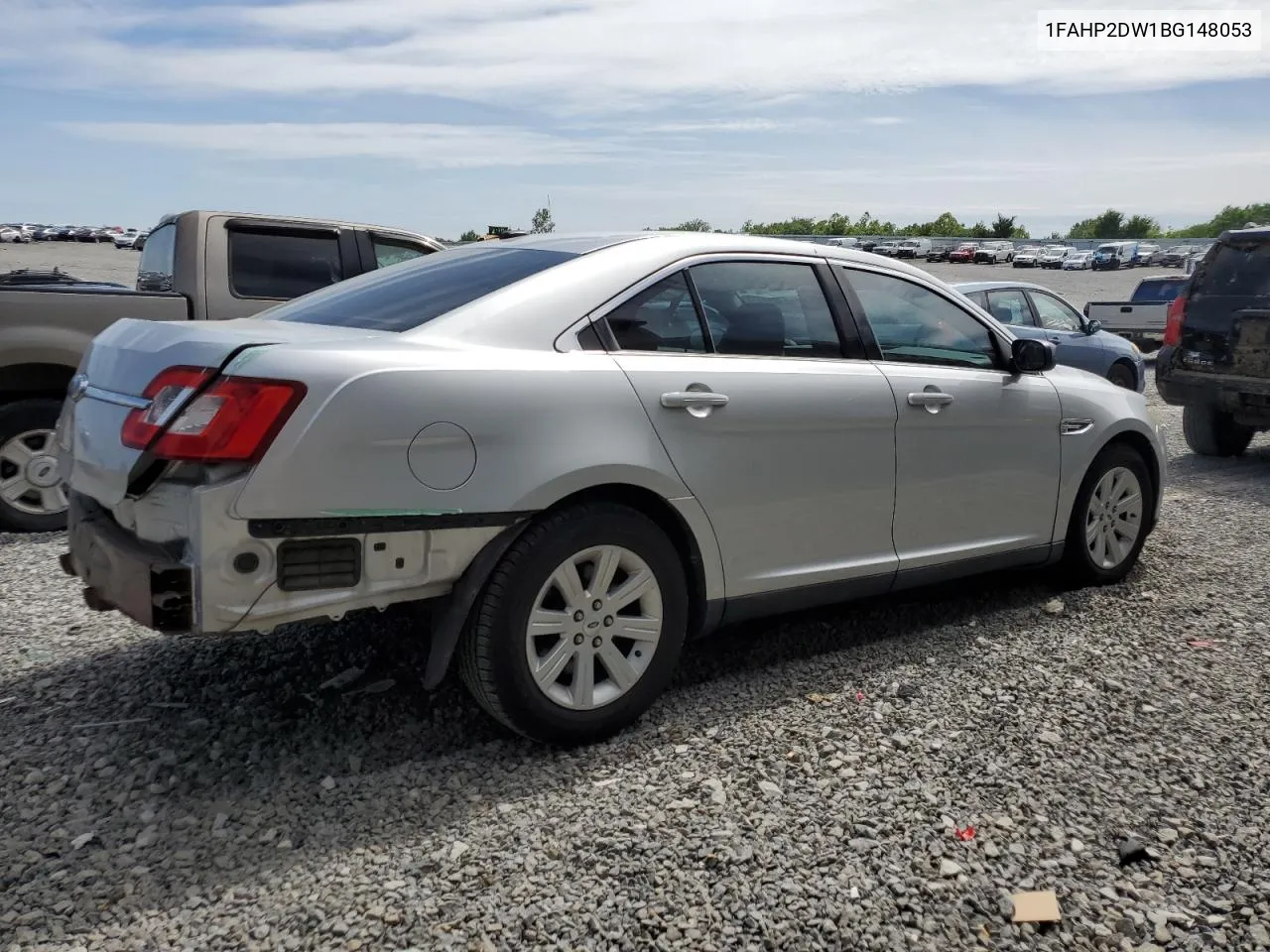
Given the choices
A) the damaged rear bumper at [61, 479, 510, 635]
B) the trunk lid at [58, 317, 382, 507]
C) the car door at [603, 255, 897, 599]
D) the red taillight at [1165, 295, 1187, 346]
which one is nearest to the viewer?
the damaged rear bumper at [61, 479, 510, 635]

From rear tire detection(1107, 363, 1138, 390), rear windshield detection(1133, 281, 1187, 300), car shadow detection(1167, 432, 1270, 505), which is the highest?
rear windshield detection(1133, 281, 1187, 300)

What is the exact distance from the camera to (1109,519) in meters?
5.54

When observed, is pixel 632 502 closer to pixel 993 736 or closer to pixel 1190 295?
pixel 993 736

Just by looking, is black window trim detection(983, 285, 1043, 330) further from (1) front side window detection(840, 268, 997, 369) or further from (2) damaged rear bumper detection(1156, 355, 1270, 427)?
(1) front side window detection(840, 268, 997, 369)

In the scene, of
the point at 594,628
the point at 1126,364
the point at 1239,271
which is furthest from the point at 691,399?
the point at 1126,364

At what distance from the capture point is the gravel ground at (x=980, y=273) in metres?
42.1

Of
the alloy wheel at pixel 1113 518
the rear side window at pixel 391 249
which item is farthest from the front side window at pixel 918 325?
the rear side window at pixel 391 249

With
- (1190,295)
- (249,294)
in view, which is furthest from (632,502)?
(1190,295)

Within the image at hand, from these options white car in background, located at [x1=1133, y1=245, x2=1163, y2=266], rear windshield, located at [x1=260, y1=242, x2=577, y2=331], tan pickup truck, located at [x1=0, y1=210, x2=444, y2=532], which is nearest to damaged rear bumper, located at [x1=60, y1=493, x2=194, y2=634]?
rear windshield, located at [x1=260, y1=242, x2=577, y2=331]

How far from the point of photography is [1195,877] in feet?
9.66

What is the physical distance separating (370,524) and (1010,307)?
10509 mm

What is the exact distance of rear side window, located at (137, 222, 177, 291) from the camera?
7293 mm

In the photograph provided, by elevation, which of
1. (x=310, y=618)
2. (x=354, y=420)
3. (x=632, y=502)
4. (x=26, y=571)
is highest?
(x=354, y=420)

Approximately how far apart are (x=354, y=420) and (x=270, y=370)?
251 mm
